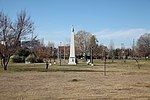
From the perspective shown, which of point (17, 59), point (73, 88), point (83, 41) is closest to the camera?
point (73, 88)

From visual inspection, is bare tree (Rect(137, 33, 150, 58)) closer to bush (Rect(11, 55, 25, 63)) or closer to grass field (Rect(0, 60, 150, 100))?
bush (Rect(11, 55, 25, 63))

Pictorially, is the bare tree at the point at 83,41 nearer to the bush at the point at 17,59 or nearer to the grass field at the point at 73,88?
the bush at the point at 17,59

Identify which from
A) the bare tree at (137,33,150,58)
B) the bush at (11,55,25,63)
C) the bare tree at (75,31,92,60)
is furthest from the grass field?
the bare tree at (137,33,150,58)

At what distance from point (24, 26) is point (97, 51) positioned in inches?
3297

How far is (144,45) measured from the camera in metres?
121

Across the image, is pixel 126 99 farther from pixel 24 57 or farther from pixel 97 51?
pixel 97 51

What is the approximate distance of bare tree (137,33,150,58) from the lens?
11756 cm

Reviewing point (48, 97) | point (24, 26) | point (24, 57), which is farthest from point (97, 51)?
point (48, 97)

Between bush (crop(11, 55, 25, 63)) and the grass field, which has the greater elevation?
bush (crop(11, 55, 25, 63))

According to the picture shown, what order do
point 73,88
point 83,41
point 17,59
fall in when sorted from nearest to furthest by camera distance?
point 73,88 < point 17,59 < point 83,41

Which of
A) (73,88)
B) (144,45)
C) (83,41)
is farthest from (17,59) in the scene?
(73,88)

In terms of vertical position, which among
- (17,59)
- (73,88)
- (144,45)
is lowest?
(73,88)

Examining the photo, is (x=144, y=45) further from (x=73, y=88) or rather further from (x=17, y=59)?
(x=73, y=88)

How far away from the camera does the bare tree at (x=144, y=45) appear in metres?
118
